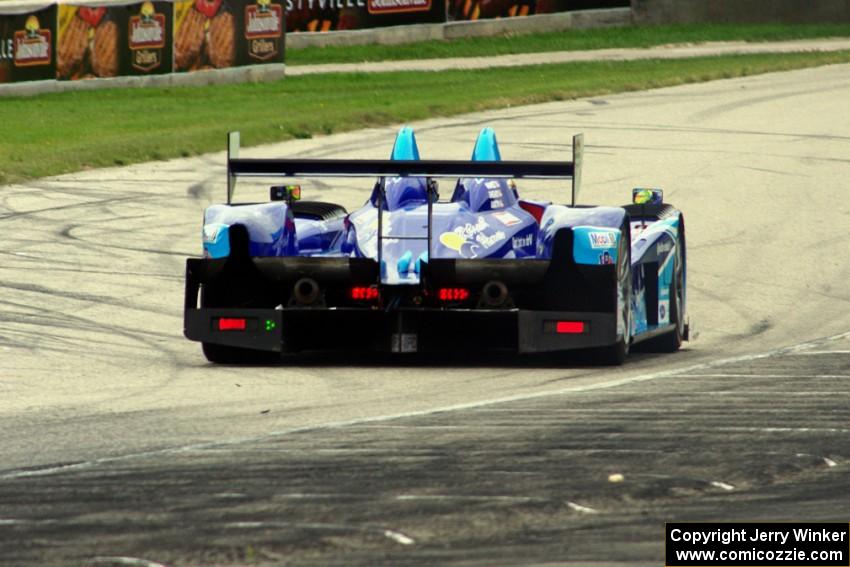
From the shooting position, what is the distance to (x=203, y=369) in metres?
11.4

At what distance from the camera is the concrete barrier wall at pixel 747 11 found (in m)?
42.8

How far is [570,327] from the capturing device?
36.2 ft

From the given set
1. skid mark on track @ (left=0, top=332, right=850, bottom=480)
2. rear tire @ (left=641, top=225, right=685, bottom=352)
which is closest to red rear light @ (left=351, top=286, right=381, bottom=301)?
skid mark on track @ (left=0, top=332, right=850, bottom=480)

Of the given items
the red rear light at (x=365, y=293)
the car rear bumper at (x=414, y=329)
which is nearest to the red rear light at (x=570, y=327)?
the car rear bumper at (x=414, y=329)

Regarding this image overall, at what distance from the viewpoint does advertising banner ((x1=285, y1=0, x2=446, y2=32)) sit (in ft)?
125

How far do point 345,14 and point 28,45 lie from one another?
34.7 ft

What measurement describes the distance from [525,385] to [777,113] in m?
18.5

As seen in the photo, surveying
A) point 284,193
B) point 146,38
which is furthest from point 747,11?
point 284,193

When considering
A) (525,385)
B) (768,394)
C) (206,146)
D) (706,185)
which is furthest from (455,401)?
(206,146)

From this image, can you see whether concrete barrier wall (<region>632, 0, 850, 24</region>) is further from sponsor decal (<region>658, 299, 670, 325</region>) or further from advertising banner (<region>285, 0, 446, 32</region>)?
sponsor decal (<region>658, 299, 670, 325</region>)

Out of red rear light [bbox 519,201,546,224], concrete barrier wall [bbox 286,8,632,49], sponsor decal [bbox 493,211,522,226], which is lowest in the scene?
sponsor decal [bbox 493,211,522,226]

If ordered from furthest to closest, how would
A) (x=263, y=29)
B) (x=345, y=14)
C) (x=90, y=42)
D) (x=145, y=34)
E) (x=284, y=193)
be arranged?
(x=345, y=14), (x=263, y=29), (x=145, y=34), (x=90, y=42), (x=284, y=193)

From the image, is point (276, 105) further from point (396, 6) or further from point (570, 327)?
point (570, 327)

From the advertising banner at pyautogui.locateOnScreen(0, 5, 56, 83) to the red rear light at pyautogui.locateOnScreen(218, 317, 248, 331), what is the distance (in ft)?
59.0
